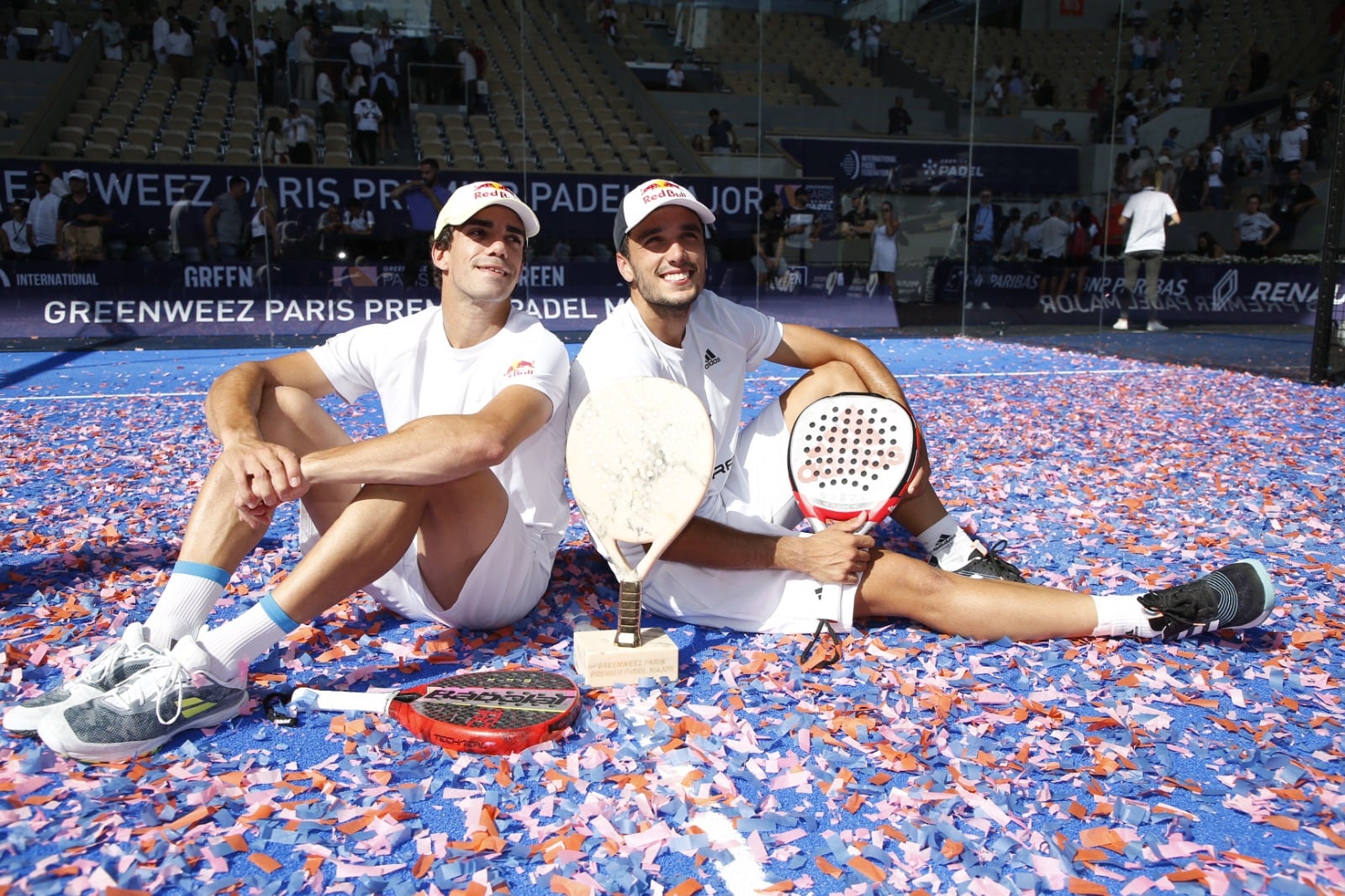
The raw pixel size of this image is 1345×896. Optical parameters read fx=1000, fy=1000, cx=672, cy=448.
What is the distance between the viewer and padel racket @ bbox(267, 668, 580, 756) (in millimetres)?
2037

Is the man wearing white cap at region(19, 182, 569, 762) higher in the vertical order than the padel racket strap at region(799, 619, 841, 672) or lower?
higher

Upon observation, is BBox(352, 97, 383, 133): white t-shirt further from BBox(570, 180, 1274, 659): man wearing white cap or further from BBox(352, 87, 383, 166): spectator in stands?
BBox(570, 180, 1274, 659): man wearing white cap

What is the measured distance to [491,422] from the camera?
2.20 metres

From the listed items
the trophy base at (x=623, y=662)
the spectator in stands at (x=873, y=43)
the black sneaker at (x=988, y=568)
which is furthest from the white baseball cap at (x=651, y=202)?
the spectator in stands at (x=873, y=43)

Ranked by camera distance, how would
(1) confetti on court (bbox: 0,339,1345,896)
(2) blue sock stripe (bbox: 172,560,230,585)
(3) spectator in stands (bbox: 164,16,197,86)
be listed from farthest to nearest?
(3) spectator in stands (bbox: 164,16,197,86), (2) blue sock stripe (bbox: 172,560,230,585), (1) confetti on court (bbox: 0,339,1345,896)

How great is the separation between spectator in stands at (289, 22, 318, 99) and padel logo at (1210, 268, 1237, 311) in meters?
9.66

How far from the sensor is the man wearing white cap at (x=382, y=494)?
2.04 metres

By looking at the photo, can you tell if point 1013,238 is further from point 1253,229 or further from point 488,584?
point 488,584

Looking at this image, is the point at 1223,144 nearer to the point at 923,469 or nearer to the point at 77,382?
the point at 923,469

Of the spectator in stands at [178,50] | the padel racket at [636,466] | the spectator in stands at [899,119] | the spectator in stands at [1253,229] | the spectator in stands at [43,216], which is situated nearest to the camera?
the padel racket at [636,466]

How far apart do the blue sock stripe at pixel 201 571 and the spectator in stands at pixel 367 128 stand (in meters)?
9.25

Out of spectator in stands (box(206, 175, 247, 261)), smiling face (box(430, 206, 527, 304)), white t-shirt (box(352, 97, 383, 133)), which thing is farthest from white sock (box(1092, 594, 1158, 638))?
white t-shirt (box(352, 97, 383, 133))

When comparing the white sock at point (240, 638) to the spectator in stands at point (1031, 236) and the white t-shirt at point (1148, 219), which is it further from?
the spectator in stands at point (1031, 236)

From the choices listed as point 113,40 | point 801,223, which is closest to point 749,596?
point 801,223
